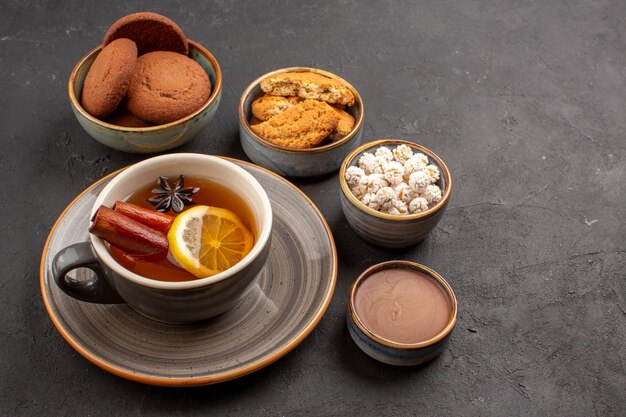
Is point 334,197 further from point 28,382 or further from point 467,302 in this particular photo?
point 28,382

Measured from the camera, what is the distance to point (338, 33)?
2.50 meters

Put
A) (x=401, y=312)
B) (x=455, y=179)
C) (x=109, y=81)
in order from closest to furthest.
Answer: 1. (x=401, y=312)
2. (x=109, y=81)
3. (x=455, y=179)

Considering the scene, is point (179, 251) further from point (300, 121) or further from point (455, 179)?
point (455, 179)

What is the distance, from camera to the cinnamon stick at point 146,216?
1504 millimetres

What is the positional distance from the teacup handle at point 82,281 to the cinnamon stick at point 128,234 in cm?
5

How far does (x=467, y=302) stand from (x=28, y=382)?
3.37 feet

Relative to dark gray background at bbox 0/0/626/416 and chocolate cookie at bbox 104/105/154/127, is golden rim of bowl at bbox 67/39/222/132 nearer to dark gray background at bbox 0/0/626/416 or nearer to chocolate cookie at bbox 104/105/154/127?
chocolate cookie at bbox 104/105/154/127

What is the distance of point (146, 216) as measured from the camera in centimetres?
153

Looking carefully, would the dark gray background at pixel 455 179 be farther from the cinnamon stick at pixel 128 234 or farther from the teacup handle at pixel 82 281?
the cinnamon stick at pixel 128 234

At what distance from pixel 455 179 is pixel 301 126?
47cm

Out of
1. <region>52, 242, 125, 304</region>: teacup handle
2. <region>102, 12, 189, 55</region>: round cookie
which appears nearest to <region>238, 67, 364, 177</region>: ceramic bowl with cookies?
<region>102, 12, 189, 55</region>: round cookie

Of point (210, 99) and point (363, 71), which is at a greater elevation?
point (210, 99)

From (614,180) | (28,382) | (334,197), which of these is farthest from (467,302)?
(28,382)

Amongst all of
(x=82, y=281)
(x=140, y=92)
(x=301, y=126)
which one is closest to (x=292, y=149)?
(x=301, y=126)
